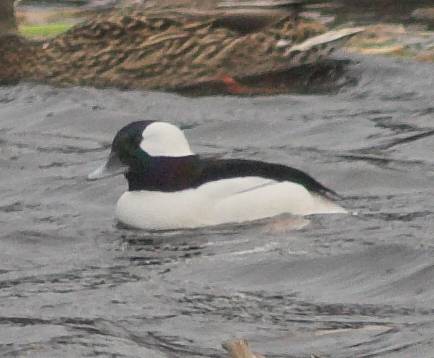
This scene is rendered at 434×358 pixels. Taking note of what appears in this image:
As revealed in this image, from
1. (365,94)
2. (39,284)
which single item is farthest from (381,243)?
(365,94)

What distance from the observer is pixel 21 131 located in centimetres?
1464

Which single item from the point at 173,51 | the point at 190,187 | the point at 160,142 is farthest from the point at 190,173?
the point at 173,51

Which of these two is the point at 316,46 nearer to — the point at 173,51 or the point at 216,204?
the point at 173,51

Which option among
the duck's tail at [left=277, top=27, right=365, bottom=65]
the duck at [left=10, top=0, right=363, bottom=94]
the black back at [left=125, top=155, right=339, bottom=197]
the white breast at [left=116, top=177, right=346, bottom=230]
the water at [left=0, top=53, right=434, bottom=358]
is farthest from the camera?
the duck at [left=10, top=0, right=363, bottom=94]

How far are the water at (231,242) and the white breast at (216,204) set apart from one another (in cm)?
8

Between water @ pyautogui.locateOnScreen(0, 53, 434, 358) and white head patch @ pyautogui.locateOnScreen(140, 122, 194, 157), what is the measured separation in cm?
53

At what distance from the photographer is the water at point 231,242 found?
8.65 meters

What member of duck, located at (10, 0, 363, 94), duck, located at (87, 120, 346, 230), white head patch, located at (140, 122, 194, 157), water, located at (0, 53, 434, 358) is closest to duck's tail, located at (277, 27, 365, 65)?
duck, located at (10, 0, 363, 94)

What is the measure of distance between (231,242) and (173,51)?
17.3ft

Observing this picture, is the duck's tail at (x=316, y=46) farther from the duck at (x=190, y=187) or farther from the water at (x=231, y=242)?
the duck at (x=190, y=187)

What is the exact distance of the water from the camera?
8.65 metres

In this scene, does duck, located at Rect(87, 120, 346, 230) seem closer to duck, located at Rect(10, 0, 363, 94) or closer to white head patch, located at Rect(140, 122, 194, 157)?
white head patch, located at Rect(140, 122, 194, 157)

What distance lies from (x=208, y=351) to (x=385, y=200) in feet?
12.4

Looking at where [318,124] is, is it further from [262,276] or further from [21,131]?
[262,276]
